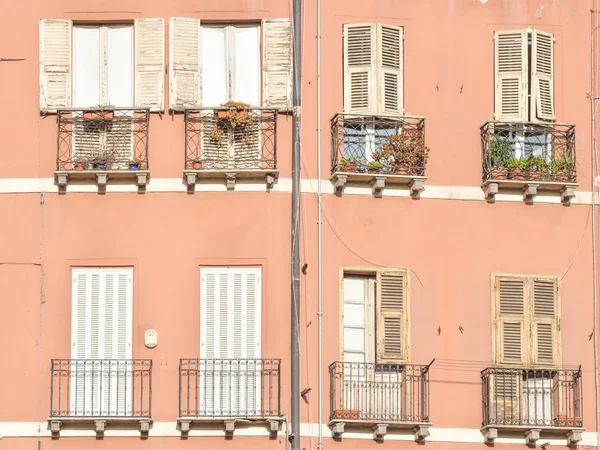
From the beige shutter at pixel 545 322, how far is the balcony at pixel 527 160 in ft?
5.45

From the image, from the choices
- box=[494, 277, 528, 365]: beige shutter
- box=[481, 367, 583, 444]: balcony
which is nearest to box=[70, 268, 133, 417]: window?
Result: box=[481, 367, 583, 444]: balcony

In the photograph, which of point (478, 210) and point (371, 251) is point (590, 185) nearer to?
point (478, 210)

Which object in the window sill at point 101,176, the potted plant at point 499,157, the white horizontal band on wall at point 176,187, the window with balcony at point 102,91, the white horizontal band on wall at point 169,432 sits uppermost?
the window with balcony at point 102,91

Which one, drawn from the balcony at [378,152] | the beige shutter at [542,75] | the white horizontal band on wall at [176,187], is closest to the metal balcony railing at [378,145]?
the balcony at [378,152]

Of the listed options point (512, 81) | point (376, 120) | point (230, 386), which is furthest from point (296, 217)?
point (512, 81)

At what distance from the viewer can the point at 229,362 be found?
31953 mm

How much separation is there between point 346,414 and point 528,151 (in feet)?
20.4

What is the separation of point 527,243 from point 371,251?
9.62ft

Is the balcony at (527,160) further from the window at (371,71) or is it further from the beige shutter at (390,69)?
the window at (371,71)

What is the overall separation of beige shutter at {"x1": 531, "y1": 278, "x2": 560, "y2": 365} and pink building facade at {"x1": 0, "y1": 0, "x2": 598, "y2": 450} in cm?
5

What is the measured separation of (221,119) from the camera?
107ft

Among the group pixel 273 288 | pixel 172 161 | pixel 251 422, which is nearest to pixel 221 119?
pixel 172 161

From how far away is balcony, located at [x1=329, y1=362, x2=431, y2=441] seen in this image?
31656mm

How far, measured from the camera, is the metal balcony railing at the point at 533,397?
3222cm
